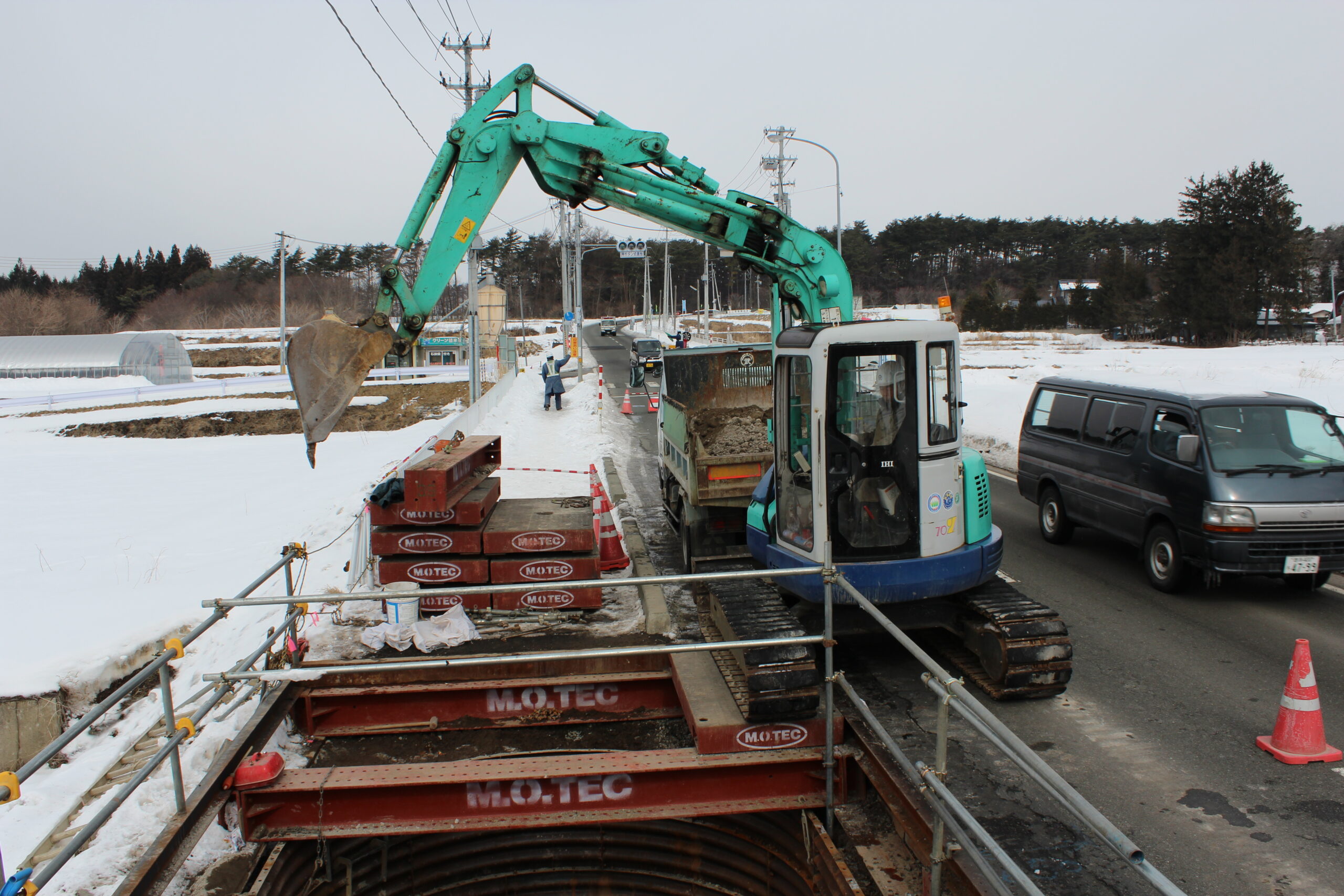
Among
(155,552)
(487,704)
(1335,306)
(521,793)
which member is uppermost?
(1335,306)

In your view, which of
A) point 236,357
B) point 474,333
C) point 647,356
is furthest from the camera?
point 236,357

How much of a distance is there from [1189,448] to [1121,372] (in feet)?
77.6

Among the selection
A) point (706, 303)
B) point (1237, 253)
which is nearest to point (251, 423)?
point (706, 303)

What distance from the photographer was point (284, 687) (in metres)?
6.21

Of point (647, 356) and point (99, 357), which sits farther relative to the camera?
point (99, 357)

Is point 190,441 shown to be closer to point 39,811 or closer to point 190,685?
point 190,685

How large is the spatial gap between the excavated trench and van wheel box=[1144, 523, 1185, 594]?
565 cm

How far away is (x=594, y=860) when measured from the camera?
5.79 m

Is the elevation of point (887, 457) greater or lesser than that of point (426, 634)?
greater

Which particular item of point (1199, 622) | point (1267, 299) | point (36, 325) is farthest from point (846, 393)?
point (36, 325)

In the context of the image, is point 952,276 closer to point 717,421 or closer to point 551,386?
point 551,386

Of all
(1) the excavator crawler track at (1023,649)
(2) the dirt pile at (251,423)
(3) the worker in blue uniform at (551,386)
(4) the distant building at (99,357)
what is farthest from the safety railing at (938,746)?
(4) the distant building at (99,357)

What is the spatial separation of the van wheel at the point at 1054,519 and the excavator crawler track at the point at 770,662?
249 inches

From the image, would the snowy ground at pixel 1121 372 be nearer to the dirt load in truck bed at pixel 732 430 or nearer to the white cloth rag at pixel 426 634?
the dirt load in truck bed at pixel 732 430
